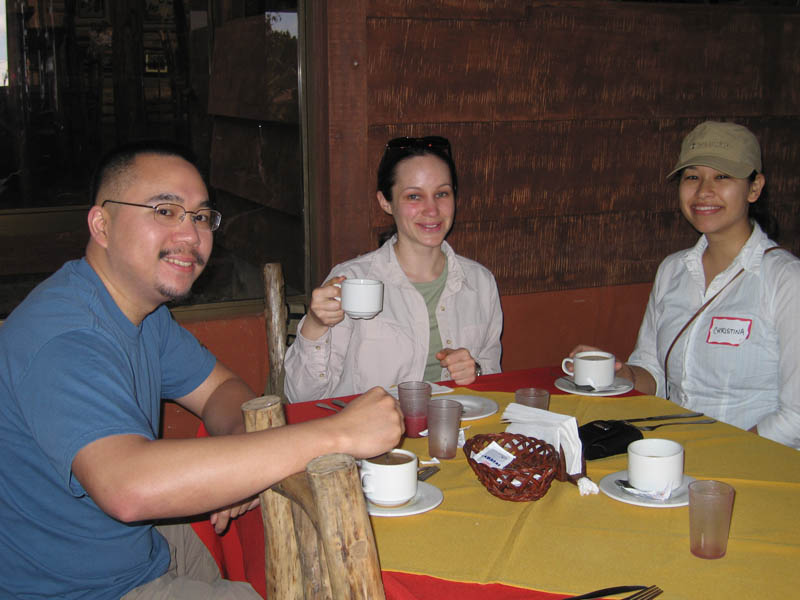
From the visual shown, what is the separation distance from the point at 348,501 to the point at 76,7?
8.83 ft

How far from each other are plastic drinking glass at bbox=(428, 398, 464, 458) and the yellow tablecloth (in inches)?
1.4

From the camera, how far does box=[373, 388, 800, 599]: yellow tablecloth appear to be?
3.90ft

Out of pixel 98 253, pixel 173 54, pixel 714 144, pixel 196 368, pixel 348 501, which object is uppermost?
pixel 173 54

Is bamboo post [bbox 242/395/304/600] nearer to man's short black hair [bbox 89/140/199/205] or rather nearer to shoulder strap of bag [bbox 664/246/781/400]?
man's short black hair [bbox 89/140/199/205]

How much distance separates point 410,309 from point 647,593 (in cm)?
148

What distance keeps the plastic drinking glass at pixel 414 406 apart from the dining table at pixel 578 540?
8cm

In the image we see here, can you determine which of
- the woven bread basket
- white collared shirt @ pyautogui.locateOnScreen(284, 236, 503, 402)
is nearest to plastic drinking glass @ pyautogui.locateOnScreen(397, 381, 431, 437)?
the woven bread basket

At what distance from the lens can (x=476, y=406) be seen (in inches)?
77.2

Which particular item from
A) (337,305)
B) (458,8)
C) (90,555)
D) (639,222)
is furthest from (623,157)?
(90,555)

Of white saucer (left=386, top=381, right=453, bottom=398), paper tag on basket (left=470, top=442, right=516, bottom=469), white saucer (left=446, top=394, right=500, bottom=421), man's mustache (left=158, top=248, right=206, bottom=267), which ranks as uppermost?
man's mustache (left=158, top=248, right=206, bottom=267)

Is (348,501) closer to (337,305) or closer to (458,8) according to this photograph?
(337,305)

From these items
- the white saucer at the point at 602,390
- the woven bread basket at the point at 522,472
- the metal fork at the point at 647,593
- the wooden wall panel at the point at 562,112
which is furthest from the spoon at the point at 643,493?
the wooden wall panel at the point at 562,112

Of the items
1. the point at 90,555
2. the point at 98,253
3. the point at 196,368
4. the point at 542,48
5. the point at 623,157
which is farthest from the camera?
the point at 623,157

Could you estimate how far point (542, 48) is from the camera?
3484 mm
